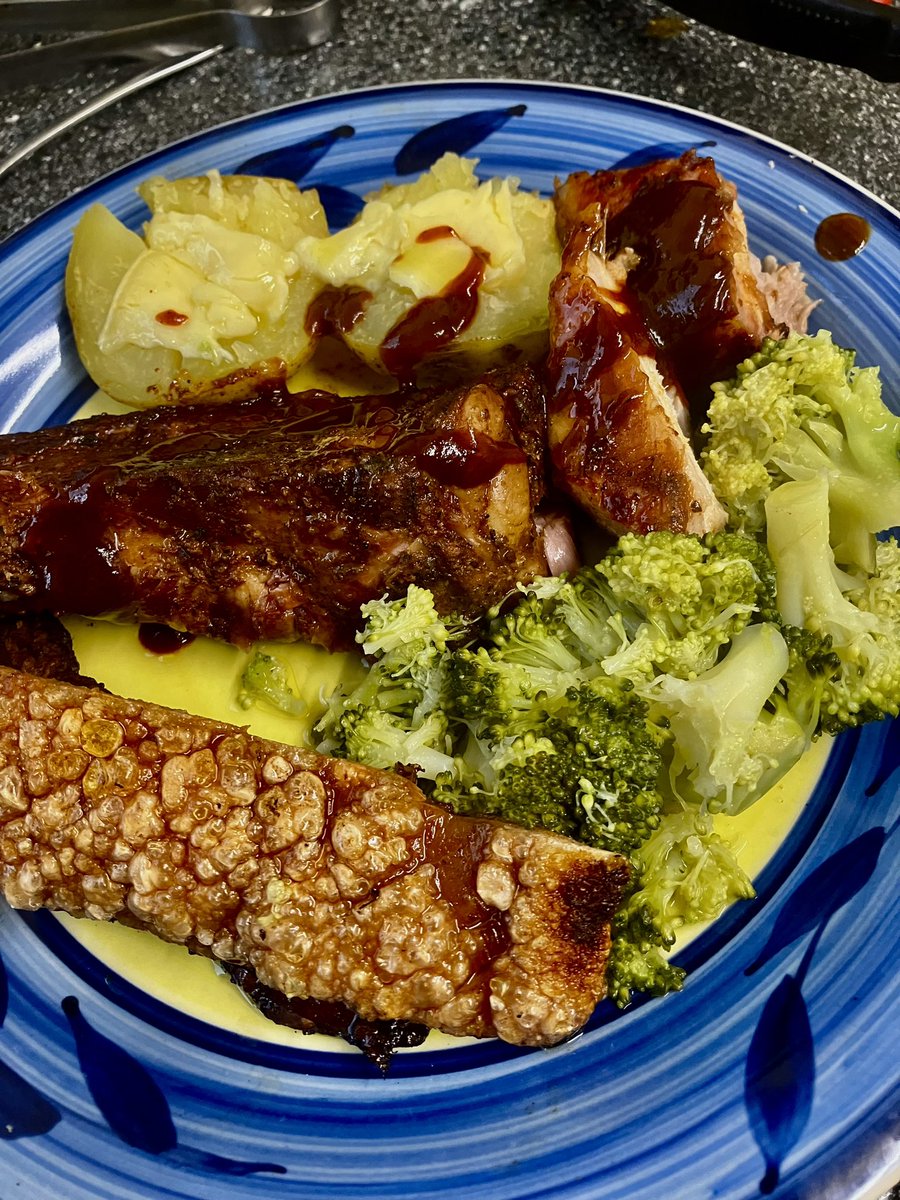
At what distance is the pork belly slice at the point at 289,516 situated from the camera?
9.37ft

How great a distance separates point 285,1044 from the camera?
2.67 meters

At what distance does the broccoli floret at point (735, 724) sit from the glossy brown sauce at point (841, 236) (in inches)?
67.6

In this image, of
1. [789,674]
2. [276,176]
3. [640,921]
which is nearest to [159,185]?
[276,176]

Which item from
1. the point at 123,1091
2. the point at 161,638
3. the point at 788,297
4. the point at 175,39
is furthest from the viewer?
the point at 175,39

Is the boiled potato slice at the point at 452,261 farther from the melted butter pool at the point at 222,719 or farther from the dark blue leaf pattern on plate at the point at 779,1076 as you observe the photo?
the dark blue leaf pattern on plate at the point at 779,1076

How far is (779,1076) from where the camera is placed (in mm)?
2457

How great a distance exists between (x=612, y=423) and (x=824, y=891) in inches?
60.8

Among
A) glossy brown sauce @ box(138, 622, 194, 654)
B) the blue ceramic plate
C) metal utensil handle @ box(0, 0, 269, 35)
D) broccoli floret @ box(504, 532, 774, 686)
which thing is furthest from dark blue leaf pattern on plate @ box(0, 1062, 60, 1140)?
metal utensil handle @ box(0, 0, 269, 35)

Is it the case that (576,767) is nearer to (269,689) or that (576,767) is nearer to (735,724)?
(735,724)

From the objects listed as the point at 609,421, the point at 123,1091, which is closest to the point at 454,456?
the point at 609,421

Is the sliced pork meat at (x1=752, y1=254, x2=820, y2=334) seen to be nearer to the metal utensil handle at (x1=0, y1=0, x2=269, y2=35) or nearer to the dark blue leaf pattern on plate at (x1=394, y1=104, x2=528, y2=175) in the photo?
the dark blue leaf pattern on plate at (x1=394, y1=104, x2=528, y2=175)

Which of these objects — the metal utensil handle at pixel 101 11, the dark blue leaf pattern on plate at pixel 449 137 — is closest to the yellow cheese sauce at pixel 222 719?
the dark blue leaf pattern on plate at pixel 449 137

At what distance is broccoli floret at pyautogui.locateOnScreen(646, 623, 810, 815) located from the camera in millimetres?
2602

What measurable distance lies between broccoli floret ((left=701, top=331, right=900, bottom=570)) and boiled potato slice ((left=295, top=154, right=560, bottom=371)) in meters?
0.81
